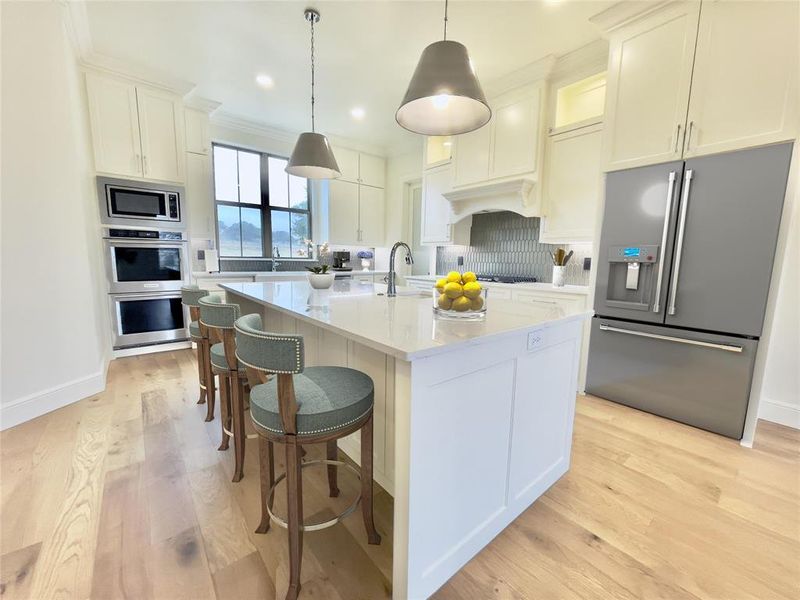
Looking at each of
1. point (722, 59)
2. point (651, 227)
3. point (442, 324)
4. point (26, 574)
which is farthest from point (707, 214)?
point (26, 574)

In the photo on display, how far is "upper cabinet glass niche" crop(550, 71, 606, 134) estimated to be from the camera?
10.3ft

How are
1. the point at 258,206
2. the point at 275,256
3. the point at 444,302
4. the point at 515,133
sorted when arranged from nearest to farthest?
the point at 444,302
the point at 515,133
the point at 258,206
the point at 275,256

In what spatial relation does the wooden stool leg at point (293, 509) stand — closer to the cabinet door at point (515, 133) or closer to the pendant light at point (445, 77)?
Answer: the pendant light at point (445, 77)

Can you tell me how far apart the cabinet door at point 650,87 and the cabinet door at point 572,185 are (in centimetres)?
27

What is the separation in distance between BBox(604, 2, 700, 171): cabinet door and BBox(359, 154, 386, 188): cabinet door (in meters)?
3.61

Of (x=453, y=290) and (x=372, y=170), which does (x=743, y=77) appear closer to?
(x=453, y=290)

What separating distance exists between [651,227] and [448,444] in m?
2.31

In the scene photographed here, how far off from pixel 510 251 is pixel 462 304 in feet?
9.41

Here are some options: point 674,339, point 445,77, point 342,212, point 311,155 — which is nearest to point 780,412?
point 674,339

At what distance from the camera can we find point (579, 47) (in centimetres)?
286

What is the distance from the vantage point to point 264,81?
3479 mm

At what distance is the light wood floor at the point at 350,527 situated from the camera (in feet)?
3.92

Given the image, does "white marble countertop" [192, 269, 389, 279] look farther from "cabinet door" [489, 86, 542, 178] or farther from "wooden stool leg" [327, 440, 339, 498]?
"wooden stool leg" [327, 440, 339, 498]

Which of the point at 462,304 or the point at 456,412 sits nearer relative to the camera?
the point at 456,412
